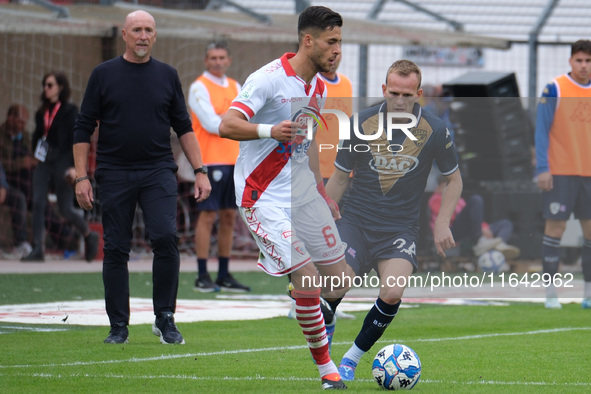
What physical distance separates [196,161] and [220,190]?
3.74m

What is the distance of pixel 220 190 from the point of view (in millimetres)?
11539

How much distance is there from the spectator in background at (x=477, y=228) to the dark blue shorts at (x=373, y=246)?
635 centimetres

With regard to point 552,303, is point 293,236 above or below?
above

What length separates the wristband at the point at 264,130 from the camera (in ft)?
18.7

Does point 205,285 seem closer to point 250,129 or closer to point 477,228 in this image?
point 477,228

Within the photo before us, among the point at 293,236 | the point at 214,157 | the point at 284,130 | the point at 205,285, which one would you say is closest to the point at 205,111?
the point at 214,157

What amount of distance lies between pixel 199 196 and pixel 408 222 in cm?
164

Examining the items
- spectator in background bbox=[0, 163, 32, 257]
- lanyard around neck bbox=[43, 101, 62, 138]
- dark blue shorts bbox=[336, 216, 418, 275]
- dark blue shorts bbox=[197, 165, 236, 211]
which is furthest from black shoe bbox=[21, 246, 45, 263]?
dark blue shorts bbox=[336, 216, 418, 275]

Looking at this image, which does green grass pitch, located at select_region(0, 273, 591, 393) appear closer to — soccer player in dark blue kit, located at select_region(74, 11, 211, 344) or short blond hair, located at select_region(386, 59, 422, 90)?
soccer player in dark blue kit, located at select_region(74, 11, 211, 344)

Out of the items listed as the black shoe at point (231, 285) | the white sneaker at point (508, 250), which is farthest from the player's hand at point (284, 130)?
the white sneaker at point (508, 250)

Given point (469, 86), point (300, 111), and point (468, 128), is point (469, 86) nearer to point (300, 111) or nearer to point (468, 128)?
point (468, 128)

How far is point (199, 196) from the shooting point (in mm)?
7691

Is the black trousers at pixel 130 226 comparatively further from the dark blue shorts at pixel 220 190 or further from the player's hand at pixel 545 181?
the player's hand at pixel 545 181

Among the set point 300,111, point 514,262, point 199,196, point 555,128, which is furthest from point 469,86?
point 300,111
